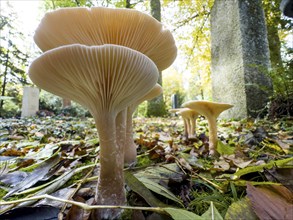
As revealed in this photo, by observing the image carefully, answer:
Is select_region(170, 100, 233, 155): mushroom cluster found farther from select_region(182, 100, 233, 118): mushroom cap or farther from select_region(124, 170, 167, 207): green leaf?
select_region(124, 170, 167, 207): green leaf

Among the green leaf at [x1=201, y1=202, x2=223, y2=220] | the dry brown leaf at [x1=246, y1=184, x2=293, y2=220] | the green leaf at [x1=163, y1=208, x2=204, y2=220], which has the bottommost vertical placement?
the green leaf at [x1=201, y1=202, x2=223, y2=220]

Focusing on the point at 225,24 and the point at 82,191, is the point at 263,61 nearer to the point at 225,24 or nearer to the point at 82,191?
the point at 225,24

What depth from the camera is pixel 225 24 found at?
5.18 meters

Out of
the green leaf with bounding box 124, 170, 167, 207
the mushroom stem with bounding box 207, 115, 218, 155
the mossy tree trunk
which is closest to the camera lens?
the green leaf with bounding box 124, 170, 167, 207

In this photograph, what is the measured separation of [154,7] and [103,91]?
339 inches

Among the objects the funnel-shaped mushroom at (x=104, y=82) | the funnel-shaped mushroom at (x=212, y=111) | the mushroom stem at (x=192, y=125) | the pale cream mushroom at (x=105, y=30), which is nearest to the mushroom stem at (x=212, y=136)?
the funnel-shaped mushroom at (x=212, y=111)

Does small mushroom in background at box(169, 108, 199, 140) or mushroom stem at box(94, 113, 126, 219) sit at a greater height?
small mushroom in background at box(169, 108, 199, 140)

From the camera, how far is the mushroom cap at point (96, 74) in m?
0.70

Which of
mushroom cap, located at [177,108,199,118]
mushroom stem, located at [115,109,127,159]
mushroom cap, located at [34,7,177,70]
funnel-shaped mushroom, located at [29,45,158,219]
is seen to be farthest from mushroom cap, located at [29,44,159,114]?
mushroom cap, located at [177,108,199,118]

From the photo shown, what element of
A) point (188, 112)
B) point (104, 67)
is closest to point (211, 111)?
point (188, 112)

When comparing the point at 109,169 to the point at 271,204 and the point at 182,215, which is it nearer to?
the point at 182,215

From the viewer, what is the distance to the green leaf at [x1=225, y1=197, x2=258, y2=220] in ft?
2.00

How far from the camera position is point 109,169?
0.88 m

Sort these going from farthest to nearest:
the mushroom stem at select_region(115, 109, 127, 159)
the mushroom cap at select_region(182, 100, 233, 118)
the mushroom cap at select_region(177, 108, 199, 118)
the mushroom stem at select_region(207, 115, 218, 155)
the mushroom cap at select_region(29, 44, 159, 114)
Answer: the mushroom cap at select_region(177, 108, 199, 118), the mushroom stem at select_region(207, 115, 218, 155), the mushroom cap at select_region(182, 100, 233, 118), the mushroom stem at select_region(115, 109, 127, 159), the mushroom cap at select_region(29, 44, 159, 114)
